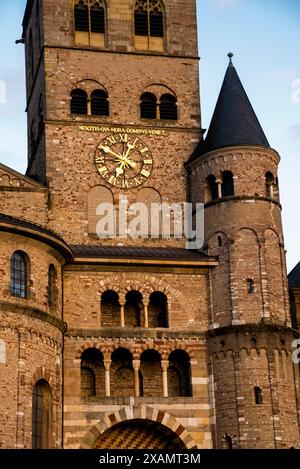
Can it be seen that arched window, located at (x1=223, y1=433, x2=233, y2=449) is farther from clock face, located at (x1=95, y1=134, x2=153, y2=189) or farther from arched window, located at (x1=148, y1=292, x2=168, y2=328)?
clock face, located at (x1=95, y1=134, x2=153, y2=189)

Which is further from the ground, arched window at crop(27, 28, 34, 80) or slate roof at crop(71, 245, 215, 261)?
arched window at crop(27, 28, 34, 80)

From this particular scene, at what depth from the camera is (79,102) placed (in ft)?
212

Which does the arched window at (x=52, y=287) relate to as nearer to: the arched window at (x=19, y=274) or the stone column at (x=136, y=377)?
the arched window at (x=19, y=274)

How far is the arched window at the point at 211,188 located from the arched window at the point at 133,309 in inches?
243

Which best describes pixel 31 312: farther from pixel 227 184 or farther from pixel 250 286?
pixel 227 184

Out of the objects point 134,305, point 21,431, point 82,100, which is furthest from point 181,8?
point 21,431

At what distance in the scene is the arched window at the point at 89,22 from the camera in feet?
217

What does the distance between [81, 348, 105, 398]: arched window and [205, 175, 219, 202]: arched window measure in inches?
Answer: 386

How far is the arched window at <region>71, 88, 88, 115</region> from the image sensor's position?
64188 mm

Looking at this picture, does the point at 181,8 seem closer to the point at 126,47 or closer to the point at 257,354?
A: the point at 126,47

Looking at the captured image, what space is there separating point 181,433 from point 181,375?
11.2 feet

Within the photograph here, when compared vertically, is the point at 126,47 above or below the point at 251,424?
above

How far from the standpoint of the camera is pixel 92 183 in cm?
6238

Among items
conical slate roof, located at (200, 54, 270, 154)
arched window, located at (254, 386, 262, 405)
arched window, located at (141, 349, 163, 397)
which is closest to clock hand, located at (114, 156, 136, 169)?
conical slate roof, located at (200, 54, 270, 154)
